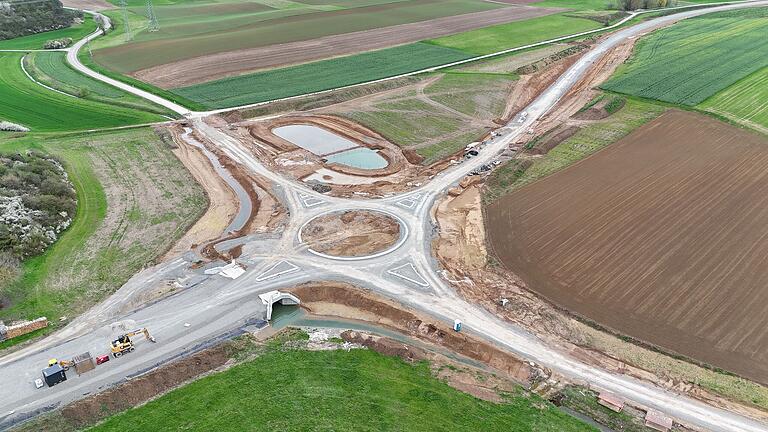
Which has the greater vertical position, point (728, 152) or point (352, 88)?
point (352, 88)

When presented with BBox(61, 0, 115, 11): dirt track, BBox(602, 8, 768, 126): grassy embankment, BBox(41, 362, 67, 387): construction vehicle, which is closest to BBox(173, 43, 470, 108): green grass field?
BBox(602, 8, 768, 126): grassy embankment

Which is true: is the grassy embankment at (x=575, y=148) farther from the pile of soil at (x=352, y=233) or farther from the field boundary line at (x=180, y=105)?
the field boundary line at (x=180, y=105)

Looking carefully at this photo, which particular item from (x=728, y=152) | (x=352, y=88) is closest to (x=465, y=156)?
(x=352, y=88)

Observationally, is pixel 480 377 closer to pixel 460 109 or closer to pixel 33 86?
pixel 460 109

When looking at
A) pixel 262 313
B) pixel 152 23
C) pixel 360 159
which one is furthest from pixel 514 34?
pixel 262 313

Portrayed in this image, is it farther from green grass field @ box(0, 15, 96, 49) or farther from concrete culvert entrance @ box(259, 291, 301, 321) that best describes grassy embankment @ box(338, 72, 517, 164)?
A: green grass field @ box(0, 15, 96, 49)
